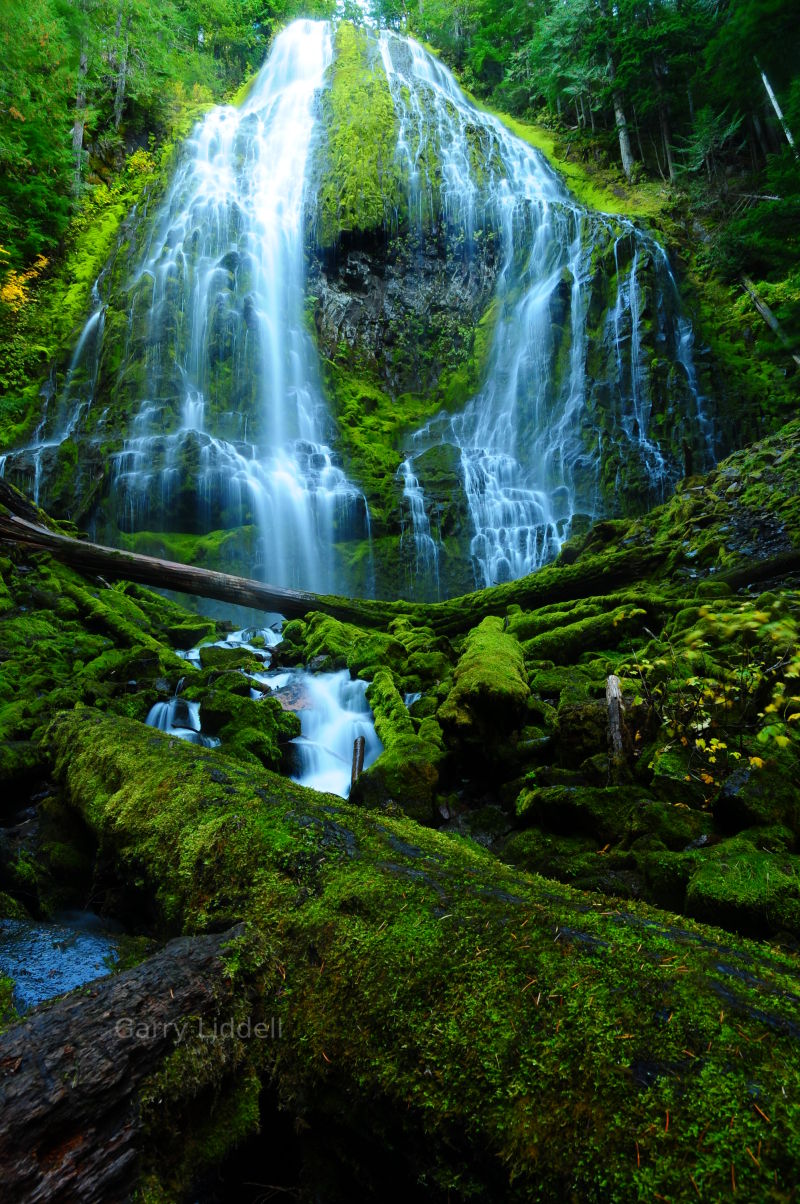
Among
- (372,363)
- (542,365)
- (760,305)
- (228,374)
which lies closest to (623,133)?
(760,305)

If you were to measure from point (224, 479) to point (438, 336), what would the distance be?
11.0 m

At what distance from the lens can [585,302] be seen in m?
18.5

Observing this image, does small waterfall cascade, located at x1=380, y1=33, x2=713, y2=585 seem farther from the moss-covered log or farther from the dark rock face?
the moss-covered log

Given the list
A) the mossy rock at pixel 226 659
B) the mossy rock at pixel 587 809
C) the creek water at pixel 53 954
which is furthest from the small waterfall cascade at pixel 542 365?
the creek water at pixel 53 954

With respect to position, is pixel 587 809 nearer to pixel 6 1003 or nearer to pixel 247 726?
pixel 6 1003

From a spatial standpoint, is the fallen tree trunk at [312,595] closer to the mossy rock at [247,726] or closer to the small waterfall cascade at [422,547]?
the mossy rock at [247,726]

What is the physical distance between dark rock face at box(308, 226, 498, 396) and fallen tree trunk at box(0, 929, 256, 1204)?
71.5 feet

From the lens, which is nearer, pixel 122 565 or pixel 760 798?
pixel 760 798

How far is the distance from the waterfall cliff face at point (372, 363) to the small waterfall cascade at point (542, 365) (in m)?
0.07

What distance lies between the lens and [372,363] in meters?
21.7

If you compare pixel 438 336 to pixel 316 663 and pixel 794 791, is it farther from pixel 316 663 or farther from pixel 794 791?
pixel 794 791

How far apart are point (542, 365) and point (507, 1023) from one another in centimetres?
2002

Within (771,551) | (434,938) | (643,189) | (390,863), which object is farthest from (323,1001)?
(643,189)

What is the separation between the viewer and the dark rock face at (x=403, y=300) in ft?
71.1
